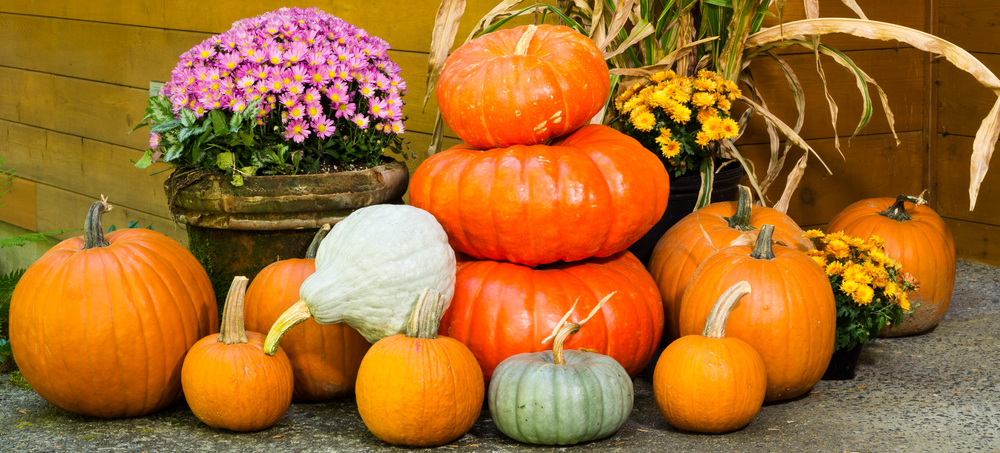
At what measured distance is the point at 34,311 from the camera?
200cm

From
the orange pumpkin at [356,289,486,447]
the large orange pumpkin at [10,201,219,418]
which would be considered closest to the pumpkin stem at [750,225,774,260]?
the orange pumpkin at [356,289,486,447]

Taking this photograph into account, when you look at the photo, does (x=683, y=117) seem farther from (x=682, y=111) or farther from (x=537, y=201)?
(x=537, y=201)

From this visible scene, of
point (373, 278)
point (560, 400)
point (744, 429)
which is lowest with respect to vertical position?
point (744, 429)

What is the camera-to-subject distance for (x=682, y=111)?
260 centimetres

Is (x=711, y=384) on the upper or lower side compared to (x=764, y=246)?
lower

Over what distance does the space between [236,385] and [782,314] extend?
1277 millimetres

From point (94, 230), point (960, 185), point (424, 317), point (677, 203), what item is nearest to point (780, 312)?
point (677, 203)

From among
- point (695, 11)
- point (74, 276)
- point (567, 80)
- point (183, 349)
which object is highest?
point (695, 11)

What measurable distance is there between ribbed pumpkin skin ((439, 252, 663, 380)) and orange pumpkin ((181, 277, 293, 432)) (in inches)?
17.2

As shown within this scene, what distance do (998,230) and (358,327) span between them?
8.47 feet

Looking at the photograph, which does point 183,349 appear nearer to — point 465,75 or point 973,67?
point 465,75

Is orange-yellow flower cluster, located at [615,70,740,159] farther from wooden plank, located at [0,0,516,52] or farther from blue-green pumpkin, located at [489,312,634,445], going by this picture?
blue-green pumpkin, located at [489,312,634,445]

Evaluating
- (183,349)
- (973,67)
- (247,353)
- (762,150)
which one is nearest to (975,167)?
(973,67)

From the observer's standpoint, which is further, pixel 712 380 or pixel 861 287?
pixel 861 287
